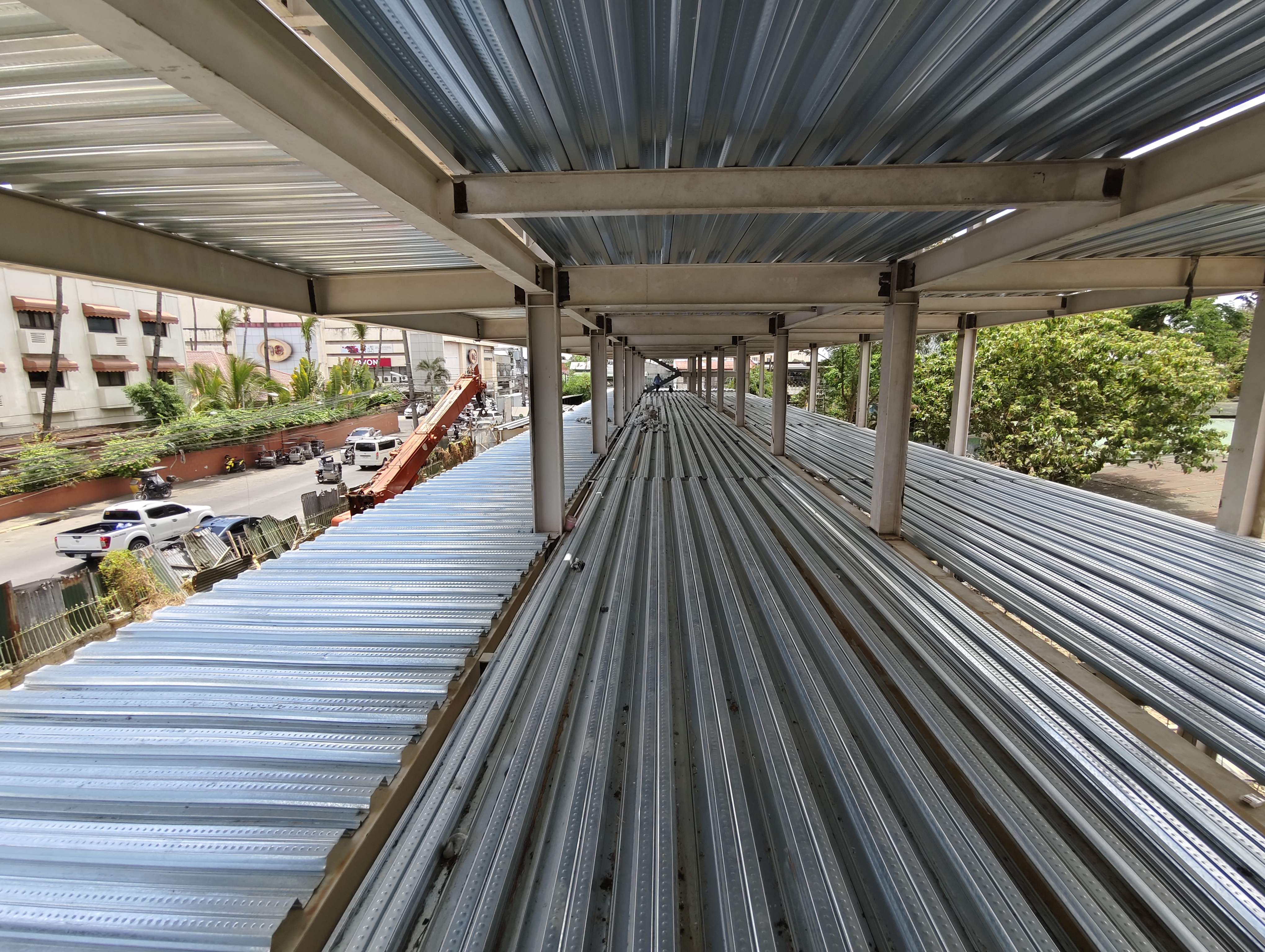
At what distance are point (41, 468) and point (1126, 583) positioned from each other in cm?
2590

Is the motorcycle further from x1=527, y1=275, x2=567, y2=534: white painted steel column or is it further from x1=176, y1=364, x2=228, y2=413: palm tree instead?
x1=527, y1=275, x2=567, y2=534: white painted steel column

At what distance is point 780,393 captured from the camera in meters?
10.9

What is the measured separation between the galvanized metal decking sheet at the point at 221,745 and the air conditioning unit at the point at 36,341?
26.7m

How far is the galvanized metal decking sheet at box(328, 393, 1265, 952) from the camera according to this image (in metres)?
1.83

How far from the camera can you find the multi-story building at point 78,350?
68.7ft

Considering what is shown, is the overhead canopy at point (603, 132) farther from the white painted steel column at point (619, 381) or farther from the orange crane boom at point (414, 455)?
the orange crane boom at point (414, 455)

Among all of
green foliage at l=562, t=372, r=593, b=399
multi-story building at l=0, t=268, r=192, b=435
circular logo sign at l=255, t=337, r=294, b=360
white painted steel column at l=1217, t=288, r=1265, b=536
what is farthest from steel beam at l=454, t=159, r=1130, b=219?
circular logo sign at l=255, t=337, r=294, b=360

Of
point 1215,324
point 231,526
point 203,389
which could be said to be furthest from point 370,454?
point 1215,324

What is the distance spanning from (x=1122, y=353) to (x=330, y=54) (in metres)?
19.2

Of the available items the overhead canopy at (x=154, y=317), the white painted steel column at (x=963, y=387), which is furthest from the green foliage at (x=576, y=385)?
the white painted steel column at (x=963, y=387)

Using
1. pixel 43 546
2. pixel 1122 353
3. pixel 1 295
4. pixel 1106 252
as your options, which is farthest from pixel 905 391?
pixel 1 295

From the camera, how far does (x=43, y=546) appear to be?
14.7 meters

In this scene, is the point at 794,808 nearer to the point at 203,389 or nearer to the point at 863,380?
the point at 863,380

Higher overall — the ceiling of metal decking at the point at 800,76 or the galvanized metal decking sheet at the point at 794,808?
the ceiling of metal decking at the point at 800,76
